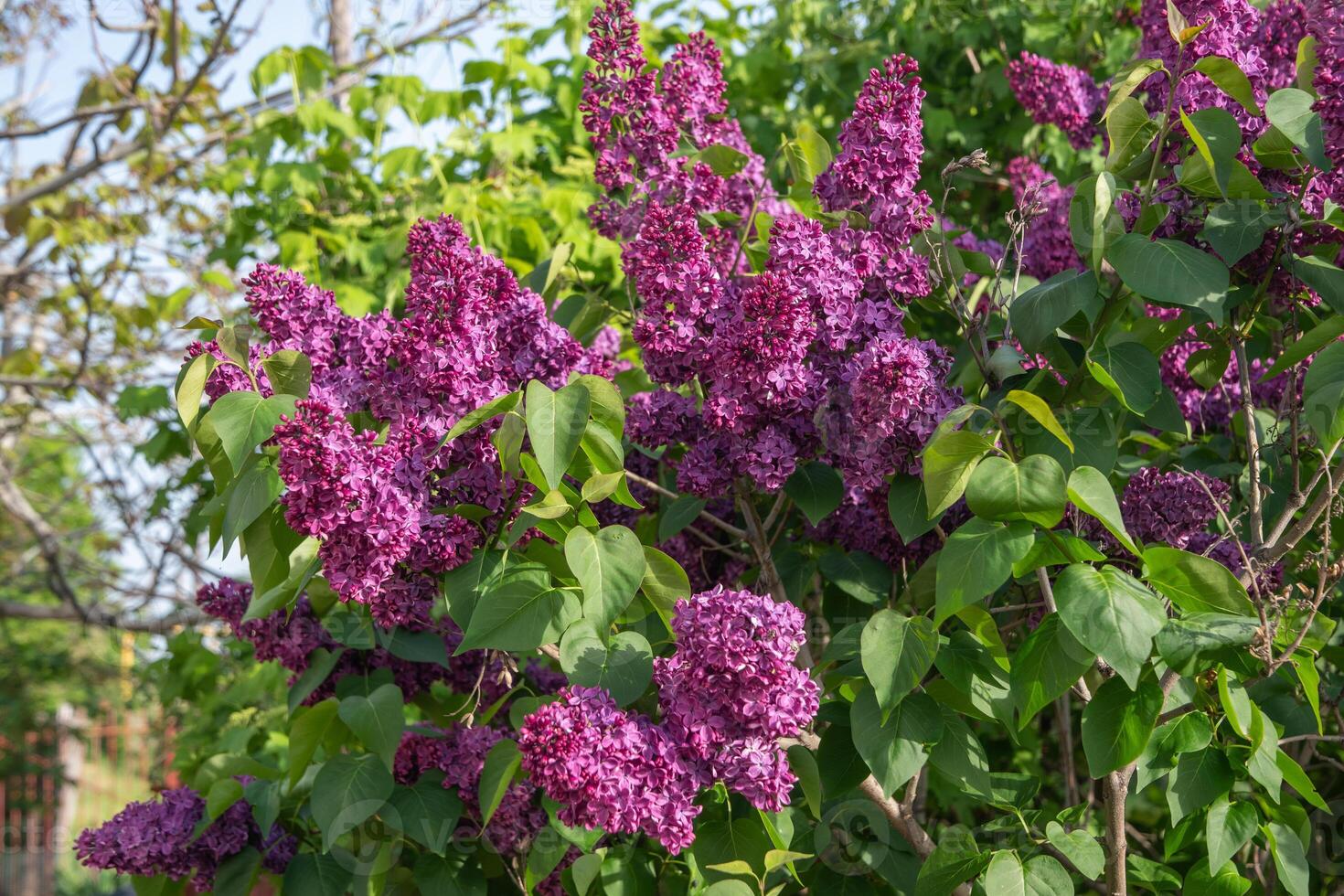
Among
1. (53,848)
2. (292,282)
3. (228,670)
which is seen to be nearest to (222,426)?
(292,282)

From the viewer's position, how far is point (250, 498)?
65.2 inches

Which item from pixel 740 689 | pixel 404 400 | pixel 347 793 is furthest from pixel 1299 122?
pixel 347 793

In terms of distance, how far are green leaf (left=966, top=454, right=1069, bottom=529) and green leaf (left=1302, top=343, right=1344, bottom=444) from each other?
41 centimetres

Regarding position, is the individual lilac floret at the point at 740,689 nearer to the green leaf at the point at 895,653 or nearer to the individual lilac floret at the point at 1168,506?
the green leaf at the point at 895,653

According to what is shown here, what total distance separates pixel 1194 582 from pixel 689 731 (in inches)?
26.4

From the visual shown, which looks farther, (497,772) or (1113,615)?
(497,772)

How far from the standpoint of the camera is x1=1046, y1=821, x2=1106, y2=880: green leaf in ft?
5.27

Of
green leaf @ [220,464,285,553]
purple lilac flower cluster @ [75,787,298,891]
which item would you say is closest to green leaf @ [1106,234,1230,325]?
green leaf @ [220,464,285,553]

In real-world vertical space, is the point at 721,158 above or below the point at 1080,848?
above

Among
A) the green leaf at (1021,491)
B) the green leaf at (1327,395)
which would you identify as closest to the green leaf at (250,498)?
the green leaf at (1021,491)

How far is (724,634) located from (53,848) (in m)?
11.1

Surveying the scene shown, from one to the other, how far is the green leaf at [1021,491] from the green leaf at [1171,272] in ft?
1.12

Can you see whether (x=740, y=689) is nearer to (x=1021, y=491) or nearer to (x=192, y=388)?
(x=1021, y=491)

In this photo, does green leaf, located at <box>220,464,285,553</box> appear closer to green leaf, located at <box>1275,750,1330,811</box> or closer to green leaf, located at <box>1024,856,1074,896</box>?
green leaf, located at <box>1024,856,1074,896</box>
